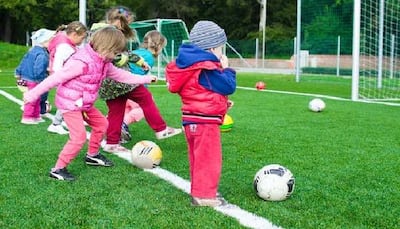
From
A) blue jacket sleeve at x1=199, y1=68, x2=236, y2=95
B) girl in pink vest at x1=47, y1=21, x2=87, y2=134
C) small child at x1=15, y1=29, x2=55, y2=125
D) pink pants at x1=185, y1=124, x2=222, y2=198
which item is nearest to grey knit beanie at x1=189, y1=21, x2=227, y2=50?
blue jacket sleeve at x1=199, y1=68, x2=236, y2=95

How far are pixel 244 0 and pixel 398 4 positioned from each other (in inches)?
1303

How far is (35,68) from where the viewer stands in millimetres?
8867

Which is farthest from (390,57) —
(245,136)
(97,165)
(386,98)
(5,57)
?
(5,57)

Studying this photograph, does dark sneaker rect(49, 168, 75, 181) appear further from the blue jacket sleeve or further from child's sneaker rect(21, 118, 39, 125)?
child's sneaker rect(21, 118, 39, 125)

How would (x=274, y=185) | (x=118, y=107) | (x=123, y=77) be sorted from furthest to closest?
1. (x=118, y=107)
2. (x=123, y=77)
3. (x=274, y=185)

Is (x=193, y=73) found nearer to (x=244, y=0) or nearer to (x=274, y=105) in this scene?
(x=274, y=105)

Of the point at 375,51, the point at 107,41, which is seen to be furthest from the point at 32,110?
the point at 375,51

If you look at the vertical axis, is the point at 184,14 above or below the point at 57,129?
above

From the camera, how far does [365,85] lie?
16625 millimetres

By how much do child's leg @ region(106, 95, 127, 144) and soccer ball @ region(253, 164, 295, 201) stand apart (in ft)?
7.95

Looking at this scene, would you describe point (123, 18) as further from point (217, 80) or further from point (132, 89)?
point (217, 80)

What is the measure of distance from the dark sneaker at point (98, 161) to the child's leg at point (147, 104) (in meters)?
1.05

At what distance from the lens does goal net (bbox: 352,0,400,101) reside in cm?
1373

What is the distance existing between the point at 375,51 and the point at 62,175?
16636 mm
